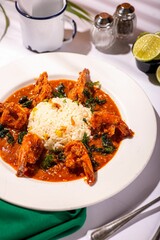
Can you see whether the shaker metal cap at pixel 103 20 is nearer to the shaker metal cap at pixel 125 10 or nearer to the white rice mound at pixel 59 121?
the shaker metal cap at pixel 125 10

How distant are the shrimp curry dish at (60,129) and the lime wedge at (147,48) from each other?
344 millimetres

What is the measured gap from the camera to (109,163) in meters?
2.07

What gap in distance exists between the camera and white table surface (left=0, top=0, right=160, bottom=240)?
1.96 m

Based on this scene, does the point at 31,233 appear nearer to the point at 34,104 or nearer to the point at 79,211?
the point at 79,211

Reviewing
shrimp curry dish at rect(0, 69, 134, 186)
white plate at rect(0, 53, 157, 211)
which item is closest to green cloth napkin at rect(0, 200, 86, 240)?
white plate at rect(0, 53, 157, 211)

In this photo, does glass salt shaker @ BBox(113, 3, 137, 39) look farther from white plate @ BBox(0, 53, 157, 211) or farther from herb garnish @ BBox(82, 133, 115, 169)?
herb garnish @ BBox(82, 133, 115, 169)

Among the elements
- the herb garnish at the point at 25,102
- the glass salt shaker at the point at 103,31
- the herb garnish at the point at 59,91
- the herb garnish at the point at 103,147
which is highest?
the glass salt shaker at the point at 103,31

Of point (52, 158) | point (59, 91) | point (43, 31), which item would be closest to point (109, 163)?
point (52, 158)

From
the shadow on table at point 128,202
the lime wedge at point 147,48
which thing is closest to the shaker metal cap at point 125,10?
the lime wedge at point 147,48

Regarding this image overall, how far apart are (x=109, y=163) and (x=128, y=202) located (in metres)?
0.22

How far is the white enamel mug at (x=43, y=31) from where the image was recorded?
2555mm

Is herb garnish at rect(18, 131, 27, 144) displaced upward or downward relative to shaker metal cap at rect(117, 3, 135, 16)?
downward

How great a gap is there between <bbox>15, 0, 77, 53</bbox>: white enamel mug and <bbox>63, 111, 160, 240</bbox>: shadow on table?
1.06 metres

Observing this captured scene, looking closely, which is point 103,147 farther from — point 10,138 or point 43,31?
point 43,31
